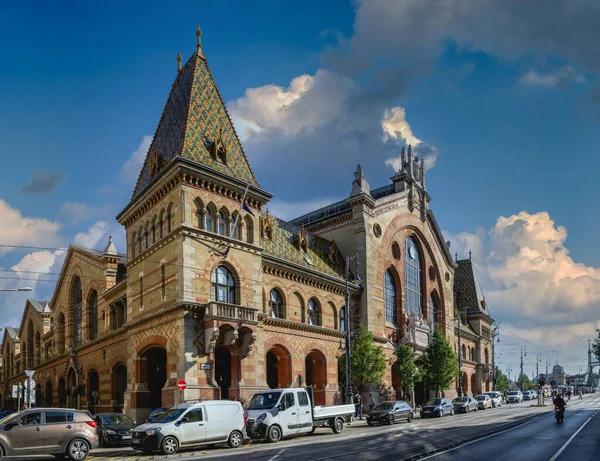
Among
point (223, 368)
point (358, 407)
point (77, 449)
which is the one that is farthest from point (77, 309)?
point (77, 449)

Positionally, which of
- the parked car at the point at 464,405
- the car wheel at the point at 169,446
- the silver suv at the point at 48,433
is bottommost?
the parked car at the point at 464,405

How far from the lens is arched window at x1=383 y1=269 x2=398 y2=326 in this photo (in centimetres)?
5124

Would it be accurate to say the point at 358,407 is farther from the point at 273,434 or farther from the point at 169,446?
the point at 169,446

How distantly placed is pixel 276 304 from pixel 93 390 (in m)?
17.5

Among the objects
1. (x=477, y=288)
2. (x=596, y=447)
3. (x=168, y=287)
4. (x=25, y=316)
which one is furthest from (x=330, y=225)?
(x=25, y=316)

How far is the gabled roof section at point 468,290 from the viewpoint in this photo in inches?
3199

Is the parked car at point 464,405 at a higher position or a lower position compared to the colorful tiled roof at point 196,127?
lower

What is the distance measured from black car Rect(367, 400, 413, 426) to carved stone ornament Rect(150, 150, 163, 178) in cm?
1887

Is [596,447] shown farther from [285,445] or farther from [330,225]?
[330,225]

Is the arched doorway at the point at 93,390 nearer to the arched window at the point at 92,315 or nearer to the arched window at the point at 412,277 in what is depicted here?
the arched window at the point at 92,315

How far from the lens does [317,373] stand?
42844 millimetres

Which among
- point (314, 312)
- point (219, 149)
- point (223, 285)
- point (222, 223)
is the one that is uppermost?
point (219, 149)

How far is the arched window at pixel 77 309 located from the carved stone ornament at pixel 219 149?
2254cm

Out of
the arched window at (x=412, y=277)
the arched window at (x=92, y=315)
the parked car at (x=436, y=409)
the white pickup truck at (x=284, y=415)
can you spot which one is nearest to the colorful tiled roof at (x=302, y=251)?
the arched window at (x=412, y=277)
